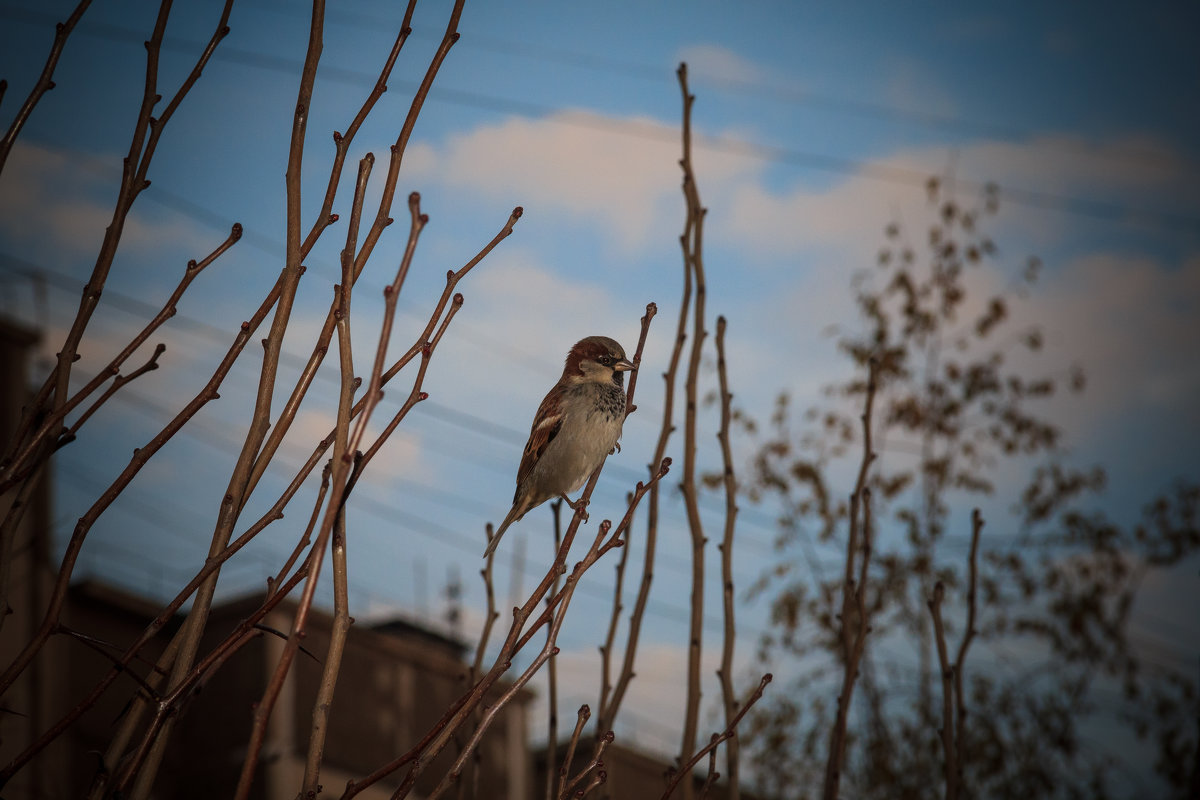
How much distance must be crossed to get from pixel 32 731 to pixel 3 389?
3389 mm

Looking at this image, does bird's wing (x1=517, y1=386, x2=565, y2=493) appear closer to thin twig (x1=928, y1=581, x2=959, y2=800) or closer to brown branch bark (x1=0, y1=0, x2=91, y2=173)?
thin twig (x1=928, y1=581, x2=959, y2=800)

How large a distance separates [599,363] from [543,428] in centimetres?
28

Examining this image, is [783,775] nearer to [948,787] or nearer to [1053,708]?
[1053,708]

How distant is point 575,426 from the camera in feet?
11.4

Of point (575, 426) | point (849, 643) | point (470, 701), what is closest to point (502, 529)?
point (575, 426)

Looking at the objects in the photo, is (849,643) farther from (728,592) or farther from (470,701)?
(470,701)

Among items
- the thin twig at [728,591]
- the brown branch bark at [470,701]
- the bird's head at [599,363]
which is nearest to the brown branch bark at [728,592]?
the thin twig at [728,591]

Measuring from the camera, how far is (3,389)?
10758mm

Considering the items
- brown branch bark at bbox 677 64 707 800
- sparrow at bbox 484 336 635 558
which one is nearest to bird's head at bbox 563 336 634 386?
sparrow at bbox 484 336 635 558

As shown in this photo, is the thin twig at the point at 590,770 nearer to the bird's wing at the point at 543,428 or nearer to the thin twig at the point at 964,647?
the thin twig at the point at 964,647

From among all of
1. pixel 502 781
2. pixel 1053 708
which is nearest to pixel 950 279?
pixel 1053 708

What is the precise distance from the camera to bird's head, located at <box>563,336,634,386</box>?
11.8ft

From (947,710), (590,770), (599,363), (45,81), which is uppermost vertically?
(599,363)

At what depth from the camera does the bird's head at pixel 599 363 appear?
3609 mm
